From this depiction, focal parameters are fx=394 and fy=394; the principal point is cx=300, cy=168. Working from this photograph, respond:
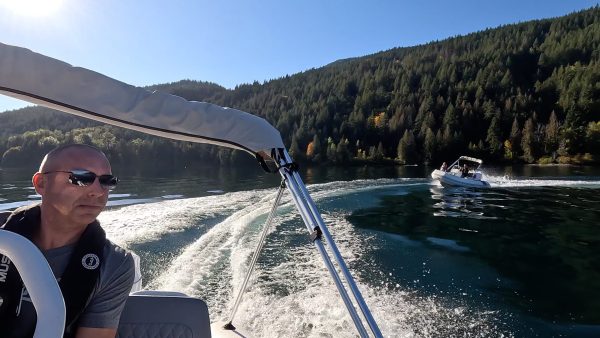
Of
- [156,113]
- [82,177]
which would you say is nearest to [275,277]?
[156,113]

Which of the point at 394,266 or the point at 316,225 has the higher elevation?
the point at 316,225

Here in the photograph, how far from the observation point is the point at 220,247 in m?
8.96

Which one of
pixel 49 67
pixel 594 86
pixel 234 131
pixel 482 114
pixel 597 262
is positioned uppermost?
pixel 594 86

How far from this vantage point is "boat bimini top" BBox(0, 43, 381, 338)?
2176mm

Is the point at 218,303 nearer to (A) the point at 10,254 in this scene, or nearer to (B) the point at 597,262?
(A) the point at 10,254

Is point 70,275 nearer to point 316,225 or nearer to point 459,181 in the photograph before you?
point 316,225

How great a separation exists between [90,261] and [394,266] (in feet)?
22.1

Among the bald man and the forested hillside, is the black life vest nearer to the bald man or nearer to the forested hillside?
the bald man

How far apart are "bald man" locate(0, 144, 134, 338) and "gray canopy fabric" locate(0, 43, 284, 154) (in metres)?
0.53

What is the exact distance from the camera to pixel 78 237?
6.56 ft

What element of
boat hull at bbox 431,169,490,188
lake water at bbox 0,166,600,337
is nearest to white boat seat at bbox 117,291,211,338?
lake water at bbox 0,166,600,337

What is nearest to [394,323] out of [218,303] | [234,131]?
[218,303]

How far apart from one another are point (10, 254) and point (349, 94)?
474 feet

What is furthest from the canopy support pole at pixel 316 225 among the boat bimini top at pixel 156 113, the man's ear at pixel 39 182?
the man's ear at pixel 39 182
